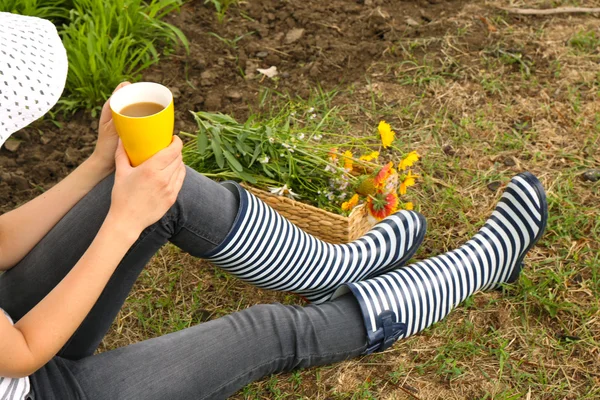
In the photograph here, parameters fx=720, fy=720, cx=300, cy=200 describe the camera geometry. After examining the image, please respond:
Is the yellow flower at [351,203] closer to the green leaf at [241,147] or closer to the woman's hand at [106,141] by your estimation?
the green leaf at [241,147]

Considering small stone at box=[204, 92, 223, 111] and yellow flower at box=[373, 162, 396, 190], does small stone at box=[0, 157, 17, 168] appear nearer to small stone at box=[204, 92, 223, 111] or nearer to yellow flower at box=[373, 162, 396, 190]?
small stone at box=[204, 92, 223, 111]

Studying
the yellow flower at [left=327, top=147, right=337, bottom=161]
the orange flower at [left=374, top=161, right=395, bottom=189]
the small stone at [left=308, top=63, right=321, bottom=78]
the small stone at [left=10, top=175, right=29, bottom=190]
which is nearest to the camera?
the orange flower at [left=374, top=161, right=395, bottom=189]

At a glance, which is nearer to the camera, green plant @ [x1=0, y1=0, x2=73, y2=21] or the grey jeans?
the grey jeans

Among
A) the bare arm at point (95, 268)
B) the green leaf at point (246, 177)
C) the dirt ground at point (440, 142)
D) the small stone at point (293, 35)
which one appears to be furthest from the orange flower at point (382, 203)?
the small stone at point (293, 35)

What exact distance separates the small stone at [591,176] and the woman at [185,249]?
480 millimetres

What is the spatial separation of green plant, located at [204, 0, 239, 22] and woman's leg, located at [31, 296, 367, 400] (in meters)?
1.67

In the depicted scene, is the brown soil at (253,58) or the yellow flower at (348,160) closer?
the yellow flower at (348,160)

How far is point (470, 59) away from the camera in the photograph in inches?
115

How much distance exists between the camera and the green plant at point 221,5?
10.3 ft

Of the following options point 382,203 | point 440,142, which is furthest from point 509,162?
point 382,203

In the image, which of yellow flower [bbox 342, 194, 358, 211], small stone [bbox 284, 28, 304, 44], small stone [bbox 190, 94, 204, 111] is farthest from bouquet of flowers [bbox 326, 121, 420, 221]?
small stone [bbox 284, 28, 304, 44]

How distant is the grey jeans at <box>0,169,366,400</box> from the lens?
1.53 m

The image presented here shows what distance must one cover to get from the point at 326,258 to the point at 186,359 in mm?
524

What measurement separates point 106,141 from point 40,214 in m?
0.24
